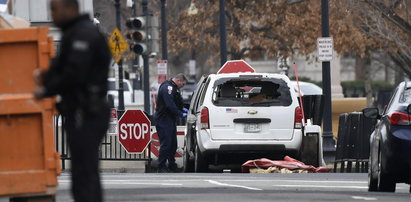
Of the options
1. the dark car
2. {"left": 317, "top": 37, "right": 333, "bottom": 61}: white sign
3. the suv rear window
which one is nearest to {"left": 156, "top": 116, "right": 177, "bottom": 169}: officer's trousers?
the suv rear window

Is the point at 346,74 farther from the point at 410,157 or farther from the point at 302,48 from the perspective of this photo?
the point at 410,157

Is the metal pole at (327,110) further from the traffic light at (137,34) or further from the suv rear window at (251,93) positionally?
the suv rear window at (251,93)

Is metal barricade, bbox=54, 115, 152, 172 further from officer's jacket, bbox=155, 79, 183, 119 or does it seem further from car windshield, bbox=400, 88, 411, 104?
car windshield, bbox=400, 88, 411, 104

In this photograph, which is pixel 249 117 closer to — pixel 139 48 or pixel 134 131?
pixel 134 131

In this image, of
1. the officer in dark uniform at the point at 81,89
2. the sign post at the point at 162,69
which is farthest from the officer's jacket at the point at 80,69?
the sign post at the point at 162,69

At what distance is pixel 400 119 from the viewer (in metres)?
15.7

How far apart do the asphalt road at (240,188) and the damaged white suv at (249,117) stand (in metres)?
1.43

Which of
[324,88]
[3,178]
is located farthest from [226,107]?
[3,178]

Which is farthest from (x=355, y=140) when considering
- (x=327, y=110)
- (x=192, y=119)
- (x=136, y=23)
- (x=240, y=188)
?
(x=136, y=23)

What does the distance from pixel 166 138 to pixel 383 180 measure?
897 cm

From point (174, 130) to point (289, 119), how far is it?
3351 millimetres

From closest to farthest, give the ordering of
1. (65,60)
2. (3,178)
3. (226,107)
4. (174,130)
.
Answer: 1. (65,60)
2. (3,178)
3. (226,107)
4. (174,130)

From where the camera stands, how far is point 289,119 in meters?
22.3

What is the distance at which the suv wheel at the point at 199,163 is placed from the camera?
22.7 meters
